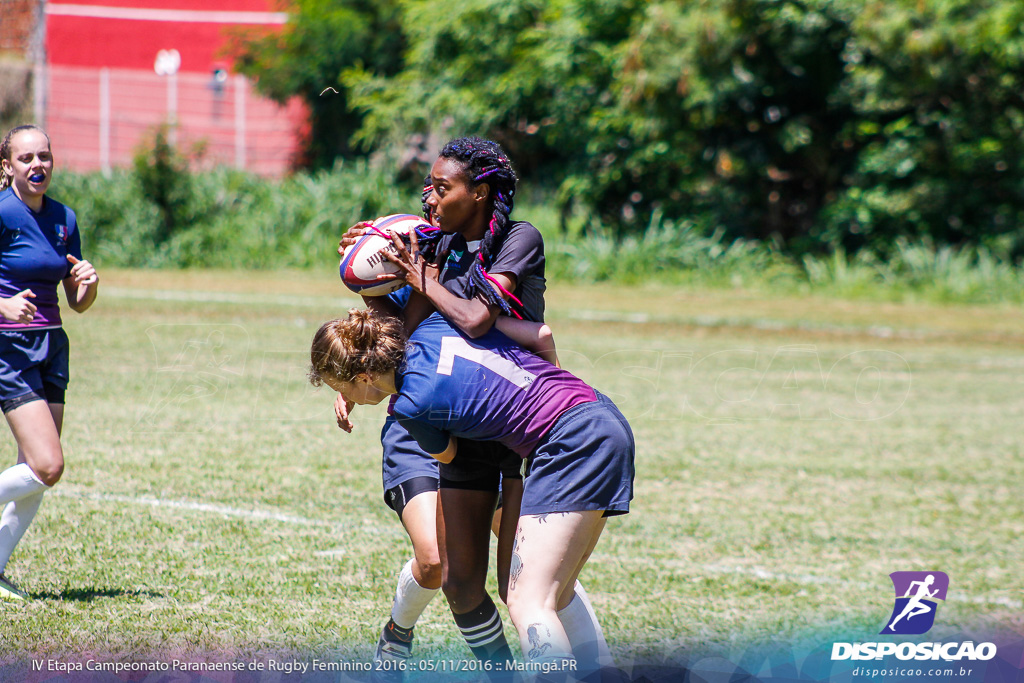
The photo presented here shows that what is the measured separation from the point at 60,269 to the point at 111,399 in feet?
18.8

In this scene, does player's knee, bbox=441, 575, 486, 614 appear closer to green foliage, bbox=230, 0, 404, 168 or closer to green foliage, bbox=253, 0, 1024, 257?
green foliage, bbox=253, 0, 1024, 257

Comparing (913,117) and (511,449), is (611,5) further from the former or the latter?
(511,449)

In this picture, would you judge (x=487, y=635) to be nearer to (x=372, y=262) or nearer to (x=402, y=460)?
(x=402, y=460)

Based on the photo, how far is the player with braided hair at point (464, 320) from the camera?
3.63 meters

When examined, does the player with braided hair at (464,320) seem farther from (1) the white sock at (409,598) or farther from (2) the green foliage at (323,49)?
(2) the green foliage at (323,49)

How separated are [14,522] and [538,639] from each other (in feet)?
9.31

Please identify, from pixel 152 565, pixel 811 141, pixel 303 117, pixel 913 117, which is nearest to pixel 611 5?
pixel 811 141

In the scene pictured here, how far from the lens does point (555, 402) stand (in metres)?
3.59

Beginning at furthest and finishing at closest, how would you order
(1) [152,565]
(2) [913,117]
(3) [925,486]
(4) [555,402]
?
(2) [913,117] < (3) [925,486] < (1) [152,565] < (4) [555,402]

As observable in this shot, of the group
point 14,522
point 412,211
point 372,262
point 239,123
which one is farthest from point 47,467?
point 239,123

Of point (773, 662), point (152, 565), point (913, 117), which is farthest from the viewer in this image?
point (913, 117)

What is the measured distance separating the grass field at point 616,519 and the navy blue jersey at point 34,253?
4.41ft

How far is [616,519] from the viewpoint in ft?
23.7

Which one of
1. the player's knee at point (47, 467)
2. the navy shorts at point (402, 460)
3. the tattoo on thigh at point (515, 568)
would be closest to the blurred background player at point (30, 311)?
the player's knee at point (47, 467)
